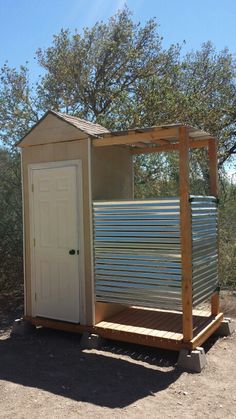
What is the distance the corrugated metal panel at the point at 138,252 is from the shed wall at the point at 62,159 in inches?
4.5

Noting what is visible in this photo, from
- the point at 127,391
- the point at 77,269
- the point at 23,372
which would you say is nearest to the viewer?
the point at 127,391

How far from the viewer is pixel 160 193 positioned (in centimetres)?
865

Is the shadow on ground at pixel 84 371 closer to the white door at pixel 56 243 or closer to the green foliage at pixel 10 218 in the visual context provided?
the white door at pixel 56 243

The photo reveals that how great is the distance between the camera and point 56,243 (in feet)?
18.3

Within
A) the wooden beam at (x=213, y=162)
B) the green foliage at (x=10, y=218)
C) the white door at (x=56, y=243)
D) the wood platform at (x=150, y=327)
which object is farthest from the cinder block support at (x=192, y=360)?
the green foliage at (x=10, y=218)

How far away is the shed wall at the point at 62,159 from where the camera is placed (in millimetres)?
5289

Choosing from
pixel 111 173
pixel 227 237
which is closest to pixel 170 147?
pixel 111 173

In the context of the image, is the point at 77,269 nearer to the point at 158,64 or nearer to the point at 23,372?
the point at 23,372

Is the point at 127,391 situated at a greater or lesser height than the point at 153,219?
lesser

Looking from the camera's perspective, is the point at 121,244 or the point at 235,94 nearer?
the point at 121,244

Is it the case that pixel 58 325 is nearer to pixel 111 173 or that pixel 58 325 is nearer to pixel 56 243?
pixel 56 243

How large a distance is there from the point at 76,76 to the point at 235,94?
18.9ft

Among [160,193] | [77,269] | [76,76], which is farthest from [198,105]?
[77,269]

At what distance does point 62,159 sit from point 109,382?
2.84 metres
